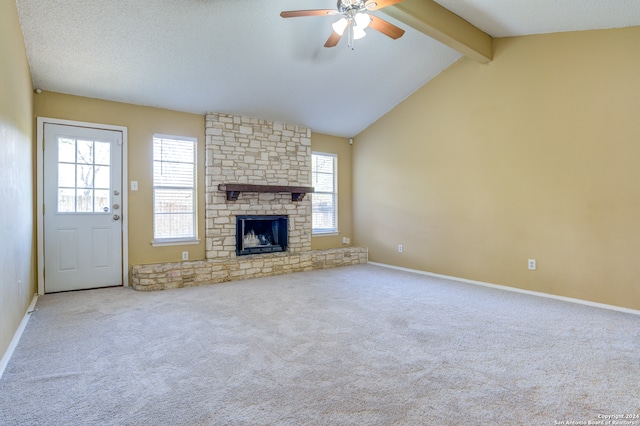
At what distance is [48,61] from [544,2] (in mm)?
5097

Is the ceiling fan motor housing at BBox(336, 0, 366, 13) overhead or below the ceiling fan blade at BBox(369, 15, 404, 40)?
overhead

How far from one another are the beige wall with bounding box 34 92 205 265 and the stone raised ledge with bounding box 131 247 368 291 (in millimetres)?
249

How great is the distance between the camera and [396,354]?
7.97ft

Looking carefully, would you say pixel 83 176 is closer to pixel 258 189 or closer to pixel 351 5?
pixel 258 189

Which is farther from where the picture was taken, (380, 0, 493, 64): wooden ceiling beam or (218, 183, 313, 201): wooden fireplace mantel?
(218, 183, 313, 201): wooden fireplace mantel

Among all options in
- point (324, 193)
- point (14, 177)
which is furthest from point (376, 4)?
point (324, 193)

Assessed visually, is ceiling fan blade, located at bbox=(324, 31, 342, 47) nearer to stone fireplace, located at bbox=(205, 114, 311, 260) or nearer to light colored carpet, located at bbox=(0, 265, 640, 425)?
stone fireplace, located at bbox=(205, 114, 311, 260)

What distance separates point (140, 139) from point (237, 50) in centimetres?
194

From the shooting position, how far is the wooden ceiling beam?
3490 millimetres

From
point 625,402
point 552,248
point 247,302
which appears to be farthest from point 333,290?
point 625,402

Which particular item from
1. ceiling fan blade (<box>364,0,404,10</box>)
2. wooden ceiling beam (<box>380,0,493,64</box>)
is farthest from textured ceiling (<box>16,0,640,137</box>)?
ceiling fan blade (<box>364,0,404,10</box>)

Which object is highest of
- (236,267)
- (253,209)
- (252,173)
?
(252,173)

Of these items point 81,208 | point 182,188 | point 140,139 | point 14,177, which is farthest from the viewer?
point 182,188

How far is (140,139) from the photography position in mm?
4770
